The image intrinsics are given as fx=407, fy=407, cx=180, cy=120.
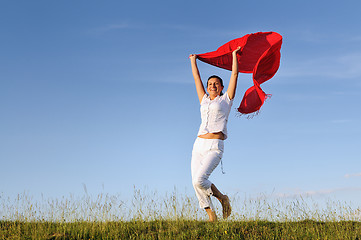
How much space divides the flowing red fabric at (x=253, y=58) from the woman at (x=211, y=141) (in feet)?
3.71

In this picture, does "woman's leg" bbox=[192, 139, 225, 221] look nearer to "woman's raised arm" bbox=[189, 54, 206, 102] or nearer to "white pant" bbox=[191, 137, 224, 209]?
"white pant" bbox=[191, 137, 224, 209]

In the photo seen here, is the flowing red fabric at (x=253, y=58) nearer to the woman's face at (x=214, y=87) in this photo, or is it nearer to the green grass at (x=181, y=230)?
the woman's face at (x=214, y=87)

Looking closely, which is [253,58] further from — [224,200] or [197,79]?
[224,200]

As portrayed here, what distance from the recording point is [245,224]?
918cm

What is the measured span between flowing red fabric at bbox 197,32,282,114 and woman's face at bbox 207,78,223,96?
3.95 feet

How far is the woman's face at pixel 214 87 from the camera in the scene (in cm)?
909

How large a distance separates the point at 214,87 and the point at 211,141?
51.1 inches

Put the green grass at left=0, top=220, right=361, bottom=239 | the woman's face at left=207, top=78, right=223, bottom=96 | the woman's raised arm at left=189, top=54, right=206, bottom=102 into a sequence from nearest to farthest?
the green grass at left=0, top=220, right=361, bottom=239 < the woman's face at left=207, top=78, right=223, bottom=96 < the woman's raised arm at left=189, top=54, right=206, bottom=102

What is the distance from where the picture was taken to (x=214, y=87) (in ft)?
29.9

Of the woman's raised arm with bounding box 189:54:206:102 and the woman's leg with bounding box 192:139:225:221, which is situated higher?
the woman's raised arm with bounding box 189:54:206:102

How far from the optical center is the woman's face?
9.09 meters

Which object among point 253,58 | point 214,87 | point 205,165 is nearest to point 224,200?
point 205,165

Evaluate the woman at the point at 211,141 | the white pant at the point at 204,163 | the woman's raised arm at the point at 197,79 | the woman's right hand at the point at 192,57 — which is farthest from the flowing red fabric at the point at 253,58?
the white pant at the point at 204,163

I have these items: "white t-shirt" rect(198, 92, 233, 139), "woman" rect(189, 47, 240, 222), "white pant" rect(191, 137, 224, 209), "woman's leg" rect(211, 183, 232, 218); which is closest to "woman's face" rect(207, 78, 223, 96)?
"woman" rect(189, 47, 240, 222)
